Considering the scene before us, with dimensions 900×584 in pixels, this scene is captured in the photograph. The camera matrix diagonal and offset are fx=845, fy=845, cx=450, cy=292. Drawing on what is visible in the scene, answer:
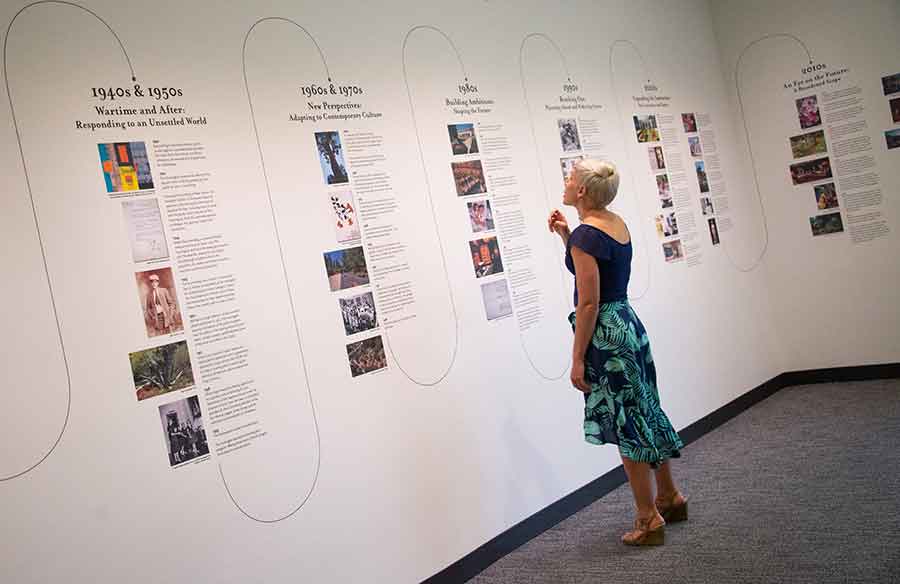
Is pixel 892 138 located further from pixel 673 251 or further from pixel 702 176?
pixel 673 251

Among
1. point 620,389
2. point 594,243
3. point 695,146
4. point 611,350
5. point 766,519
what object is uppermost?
point 695,146

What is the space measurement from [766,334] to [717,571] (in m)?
3.71

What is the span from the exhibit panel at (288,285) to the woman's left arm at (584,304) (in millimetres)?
648

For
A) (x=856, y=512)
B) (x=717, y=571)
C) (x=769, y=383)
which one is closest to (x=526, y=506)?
(x=717, y=571)

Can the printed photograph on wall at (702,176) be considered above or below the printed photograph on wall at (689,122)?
below

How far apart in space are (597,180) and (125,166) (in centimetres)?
209

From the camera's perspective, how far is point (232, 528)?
10.9 feet

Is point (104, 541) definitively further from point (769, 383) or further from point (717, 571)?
point (769, 383)

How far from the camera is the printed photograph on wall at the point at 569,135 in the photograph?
5.30 m

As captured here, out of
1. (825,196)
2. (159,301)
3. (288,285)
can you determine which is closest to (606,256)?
(288,285)

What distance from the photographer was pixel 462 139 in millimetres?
4637

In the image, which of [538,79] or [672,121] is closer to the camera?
[538,79]

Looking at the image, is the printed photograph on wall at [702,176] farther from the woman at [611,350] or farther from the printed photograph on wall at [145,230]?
the printed photograph on wall at [145,230]

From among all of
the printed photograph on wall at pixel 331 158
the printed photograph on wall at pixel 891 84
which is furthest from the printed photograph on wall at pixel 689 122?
the printed photograph on wall at pixel 331 158
